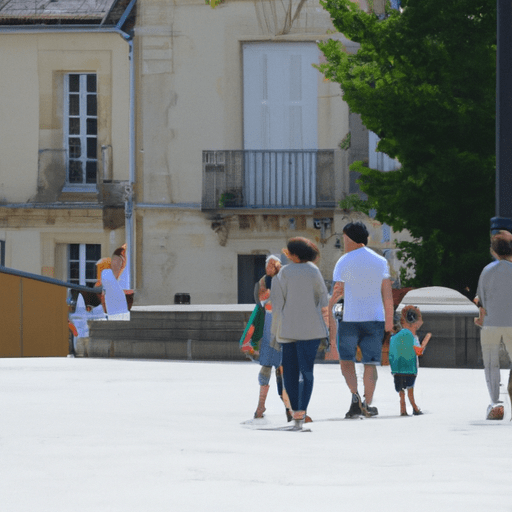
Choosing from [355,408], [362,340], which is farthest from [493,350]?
[355,408]

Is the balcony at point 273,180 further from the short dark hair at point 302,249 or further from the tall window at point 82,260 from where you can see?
the short dark hair at point 302,249

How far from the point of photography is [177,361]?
18094mm

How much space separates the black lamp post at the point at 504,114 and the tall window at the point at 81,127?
1640 centimetres

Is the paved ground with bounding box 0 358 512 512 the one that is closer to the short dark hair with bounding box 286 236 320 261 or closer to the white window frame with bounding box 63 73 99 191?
the short dark hair with bounding box 286 236 320 261

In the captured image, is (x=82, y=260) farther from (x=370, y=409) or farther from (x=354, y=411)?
(x=354, y=411)

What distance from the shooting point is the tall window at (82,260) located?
28.0 m

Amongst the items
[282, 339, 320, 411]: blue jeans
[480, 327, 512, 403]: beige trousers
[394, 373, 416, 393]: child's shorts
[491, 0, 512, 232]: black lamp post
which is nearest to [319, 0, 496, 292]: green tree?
[491, 0, 512, 232]: black lamp post

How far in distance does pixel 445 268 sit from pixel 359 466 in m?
10.7

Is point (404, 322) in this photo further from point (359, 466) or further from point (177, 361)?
point (177, 361)

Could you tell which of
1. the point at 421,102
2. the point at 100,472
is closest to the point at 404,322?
the point at 100,472

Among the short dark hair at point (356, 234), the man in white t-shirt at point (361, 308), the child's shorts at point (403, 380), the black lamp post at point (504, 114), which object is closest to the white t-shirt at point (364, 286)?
the man in white t-shirt at point (361, 308)

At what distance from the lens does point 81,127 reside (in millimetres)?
28109

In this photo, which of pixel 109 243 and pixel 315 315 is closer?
pixel 315 315

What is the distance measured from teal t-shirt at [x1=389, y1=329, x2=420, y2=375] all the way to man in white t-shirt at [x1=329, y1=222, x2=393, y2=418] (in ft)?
0.94
